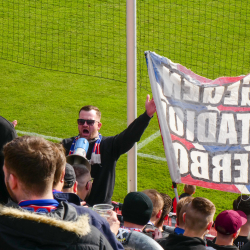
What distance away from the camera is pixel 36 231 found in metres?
1.90

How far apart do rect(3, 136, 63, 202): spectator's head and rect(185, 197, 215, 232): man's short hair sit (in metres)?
1.32

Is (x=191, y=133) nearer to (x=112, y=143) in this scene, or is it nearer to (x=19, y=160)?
(x=112, y=143)

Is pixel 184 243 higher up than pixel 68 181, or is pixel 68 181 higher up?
pixel 68 181

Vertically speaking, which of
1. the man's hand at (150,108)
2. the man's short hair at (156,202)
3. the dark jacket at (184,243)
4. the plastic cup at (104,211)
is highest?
the man's hand at (150,108)

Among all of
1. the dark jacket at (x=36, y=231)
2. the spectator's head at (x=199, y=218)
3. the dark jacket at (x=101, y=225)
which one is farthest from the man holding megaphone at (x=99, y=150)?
the dark jacket at (x=36, y=231)

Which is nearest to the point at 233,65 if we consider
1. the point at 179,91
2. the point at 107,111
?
the point at 107,111

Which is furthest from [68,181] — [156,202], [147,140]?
[147,140]

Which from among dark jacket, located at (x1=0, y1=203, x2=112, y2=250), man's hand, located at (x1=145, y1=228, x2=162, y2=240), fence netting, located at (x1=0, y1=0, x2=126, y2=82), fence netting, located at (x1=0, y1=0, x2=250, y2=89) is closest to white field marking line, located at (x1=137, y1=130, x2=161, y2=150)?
fence netting, located at (x1=0, y1=0, x2=250, y2=89)

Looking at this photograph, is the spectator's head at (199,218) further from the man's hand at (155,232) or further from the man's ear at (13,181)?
the man's ear at (13,181)

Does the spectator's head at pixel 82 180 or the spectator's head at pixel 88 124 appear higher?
the spectator's head at pixel 88 124

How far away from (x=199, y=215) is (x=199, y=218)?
22 mm

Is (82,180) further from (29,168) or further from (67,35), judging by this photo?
(67,35)

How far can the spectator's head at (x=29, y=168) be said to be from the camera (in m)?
2.05

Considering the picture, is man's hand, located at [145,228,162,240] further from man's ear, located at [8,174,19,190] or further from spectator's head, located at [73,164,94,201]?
man's ear, located at [8,174,19,190]
